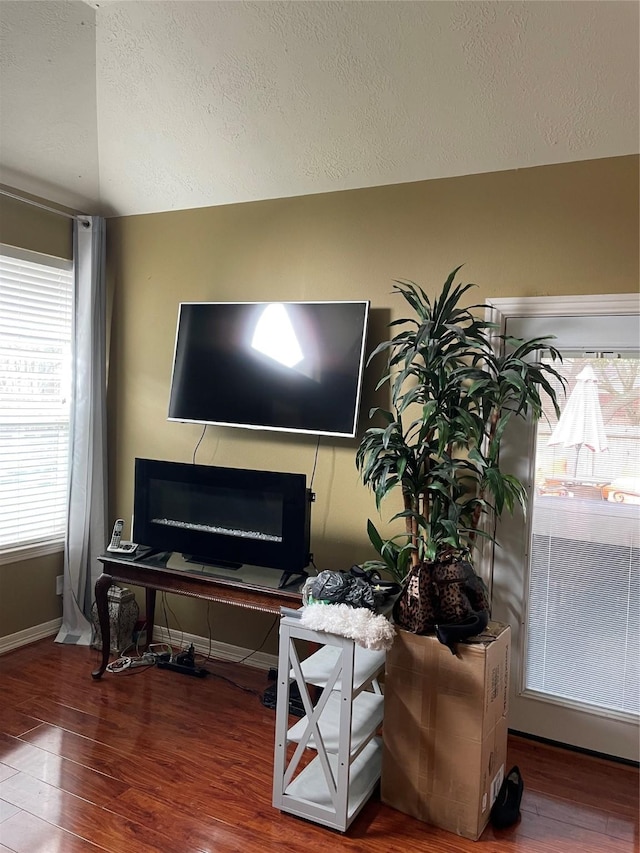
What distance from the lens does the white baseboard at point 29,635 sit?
3.57 metres

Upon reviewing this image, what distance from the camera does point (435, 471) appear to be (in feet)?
8.25

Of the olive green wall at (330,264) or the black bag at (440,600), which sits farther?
the olive green wall at (330,264)

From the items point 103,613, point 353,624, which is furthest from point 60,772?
point 353,624

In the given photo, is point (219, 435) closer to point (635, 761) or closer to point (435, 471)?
point (435, 471)

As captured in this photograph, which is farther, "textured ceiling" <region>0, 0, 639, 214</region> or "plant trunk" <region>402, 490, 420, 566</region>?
"plant trunk" <region>402, 490, 420, 566</region>

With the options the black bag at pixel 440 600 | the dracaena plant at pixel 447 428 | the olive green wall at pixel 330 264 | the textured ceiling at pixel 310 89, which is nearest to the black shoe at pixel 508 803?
the black bag at pixel 440 600

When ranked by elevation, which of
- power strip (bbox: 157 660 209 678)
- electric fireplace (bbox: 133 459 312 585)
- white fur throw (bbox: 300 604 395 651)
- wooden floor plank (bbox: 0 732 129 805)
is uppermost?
electric fireplace (bbox: 133 459 312 585)

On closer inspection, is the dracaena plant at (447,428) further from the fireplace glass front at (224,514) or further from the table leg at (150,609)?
the table leg at (150,609)

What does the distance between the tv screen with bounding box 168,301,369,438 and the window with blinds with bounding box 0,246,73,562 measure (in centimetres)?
79

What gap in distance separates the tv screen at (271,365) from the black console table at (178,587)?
763 mm

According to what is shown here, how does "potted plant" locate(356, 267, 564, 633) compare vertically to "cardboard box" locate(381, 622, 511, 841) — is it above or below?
above

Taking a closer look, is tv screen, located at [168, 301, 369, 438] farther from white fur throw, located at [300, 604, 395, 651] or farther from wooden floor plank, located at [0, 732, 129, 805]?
wooden floor plank, located at [0, 732, 129, 805]

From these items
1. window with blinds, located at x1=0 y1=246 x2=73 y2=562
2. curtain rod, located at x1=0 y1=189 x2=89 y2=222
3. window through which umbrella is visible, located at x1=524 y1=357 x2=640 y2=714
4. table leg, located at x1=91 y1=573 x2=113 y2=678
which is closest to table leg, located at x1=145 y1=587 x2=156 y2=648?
table leg, located at x1=91 y1=573 x2=113 y2=678

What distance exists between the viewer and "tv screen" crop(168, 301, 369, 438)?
3045mm
